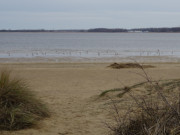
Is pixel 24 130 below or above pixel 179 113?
below

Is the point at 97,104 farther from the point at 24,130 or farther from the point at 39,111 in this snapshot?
the point at 24,130

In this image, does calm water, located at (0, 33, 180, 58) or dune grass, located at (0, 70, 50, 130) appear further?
calm water, located at (0, 33, 180, 58)

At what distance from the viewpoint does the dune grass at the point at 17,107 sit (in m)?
6.55

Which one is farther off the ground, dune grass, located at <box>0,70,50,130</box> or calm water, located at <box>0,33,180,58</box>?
dune grass, located at <box>0,70,50,130</box>

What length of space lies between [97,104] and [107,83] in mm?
4481

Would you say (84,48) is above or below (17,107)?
below

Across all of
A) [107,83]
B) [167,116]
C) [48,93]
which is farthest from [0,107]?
[107,83]

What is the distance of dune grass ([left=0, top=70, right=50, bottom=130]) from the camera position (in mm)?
6547

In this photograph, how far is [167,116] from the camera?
15.6 feet

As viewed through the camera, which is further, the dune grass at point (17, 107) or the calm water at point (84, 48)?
the calm water at point (84, 48)

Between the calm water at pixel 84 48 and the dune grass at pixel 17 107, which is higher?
the dune grass at pixel 17 107

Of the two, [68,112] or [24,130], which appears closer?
[24,130]

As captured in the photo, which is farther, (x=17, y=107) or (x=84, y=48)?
Answer: (x=84, y=48)

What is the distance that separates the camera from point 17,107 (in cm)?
679
